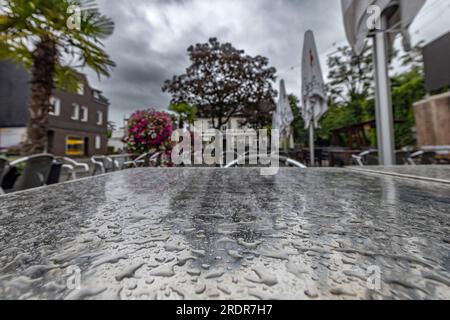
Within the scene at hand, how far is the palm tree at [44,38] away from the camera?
9.70 ft

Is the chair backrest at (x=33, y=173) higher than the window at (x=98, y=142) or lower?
lower

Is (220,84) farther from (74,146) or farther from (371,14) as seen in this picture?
(74,146)

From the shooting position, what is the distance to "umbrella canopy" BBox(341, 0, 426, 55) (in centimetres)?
177

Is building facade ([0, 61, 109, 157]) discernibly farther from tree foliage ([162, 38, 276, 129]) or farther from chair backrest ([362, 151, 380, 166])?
chair backrest ([362, 151, 380, 166])

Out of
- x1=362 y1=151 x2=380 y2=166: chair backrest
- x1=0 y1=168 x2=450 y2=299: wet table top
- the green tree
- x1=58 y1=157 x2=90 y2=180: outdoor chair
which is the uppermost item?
the green tree

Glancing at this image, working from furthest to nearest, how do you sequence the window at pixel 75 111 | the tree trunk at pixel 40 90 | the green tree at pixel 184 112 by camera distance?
the window at pixel 75 111, the green tree at pixel 184 112, the tree trunk at pixel 40 90

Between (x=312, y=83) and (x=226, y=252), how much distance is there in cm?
400

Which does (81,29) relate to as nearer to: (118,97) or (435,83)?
(435,83)

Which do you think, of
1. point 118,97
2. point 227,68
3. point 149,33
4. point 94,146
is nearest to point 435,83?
point 227,68

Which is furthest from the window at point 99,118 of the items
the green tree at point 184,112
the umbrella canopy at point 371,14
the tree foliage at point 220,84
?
the umbrella canopy at point 371,14

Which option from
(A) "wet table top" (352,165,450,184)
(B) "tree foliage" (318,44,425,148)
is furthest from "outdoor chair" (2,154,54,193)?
(B) "tree foliage" (318,44,425,148)

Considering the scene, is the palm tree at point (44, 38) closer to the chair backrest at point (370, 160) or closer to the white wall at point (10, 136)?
the chair backrest at point (370, 160)

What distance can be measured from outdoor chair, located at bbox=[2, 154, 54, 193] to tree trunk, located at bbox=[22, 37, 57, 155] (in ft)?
3.48
